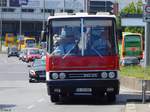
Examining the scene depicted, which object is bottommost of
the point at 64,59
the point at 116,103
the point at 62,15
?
the point at 116,103

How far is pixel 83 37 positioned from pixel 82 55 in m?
0.62

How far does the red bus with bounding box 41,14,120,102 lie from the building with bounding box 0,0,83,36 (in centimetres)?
13040

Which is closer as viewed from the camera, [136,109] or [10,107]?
[136,109]

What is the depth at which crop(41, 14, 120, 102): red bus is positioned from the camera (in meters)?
20.0

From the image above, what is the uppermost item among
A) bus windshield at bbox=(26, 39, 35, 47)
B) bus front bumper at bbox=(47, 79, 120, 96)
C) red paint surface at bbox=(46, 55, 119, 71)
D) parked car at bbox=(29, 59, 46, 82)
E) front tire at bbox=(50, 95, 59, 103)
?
red paint surface at bbox=(46, 55, 119, 71)

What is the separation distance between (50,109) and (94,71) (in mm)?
2181

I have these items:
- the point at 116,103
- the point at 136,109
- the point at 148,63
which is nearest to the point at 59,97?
the point at 116,103

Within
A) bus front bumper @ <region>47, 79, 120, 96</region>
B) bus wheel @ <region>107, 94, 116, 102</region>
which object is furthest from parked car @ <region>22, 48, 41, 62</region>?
bus front bumper @ <region>47, 79, 120, 96</region>

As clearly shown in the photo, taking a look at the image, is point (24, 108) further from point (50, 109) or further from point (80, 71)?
point (80, 71)

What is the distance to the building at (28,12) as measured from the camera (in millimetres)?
154250

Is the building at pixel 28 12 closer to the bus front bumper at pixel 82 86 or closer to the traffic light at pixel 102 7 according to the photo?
the traffic light at pixel 102 7

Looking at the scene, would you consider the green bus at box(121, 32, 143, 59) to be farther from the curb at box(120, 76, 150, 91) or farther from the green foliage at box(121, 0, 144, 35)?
the curb at box(120, 76, 150, 91)

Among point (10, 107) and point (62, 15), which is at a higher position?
point (62, 15)

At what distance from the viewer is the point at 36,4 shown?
521 feet
